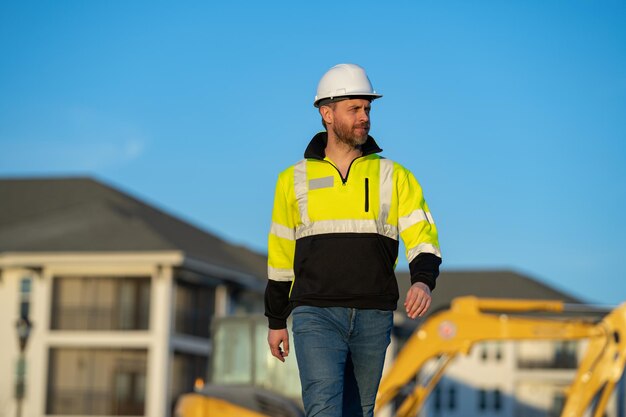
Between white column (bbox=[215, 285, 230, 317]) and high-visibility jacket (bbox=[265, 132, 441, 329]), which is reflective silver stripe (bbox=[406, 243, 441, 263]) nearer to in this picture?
high-visibility jacket (bbox=[265, 132, 441, 329])

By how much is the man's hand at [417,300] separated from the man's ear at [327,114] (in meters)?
1.06

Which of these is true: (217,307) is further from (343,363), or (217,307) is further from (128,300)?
(343,363)

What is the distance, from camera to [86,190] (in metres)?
73.6

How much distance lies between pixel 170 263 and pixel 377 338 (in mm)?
54737

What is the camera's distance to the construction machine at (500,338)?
25844 mm

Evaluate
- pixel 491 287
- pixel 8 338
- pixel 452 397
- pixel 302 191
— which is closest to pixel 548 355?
pixel 452 397

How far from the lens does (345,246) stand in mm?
7219

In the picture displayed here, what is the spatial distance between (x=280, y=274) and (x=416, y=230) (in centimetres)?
76

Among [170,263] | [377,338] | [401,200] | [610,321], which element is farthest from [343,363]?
[170,263]

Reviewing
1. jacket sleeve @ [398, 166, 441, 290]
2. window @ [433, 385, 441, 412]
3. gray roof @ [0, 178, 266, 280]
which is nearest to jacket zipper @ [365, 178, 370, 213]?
jacket sleeve @ [398, 166, 441, 290]

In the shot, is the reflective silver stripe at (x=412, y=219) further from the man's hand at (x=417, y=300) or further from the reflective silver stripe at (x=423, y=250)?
the man's hand at (x=417, y=300)

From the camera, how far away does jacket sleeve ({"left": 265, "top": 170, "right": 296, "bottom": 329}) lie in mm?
7391

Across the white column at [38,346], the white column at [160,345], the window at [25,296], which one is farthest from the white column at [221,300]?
the window at [25,296]

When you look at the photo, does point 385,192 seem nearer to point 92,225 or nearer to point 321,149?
point 321,149
